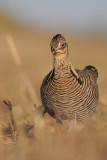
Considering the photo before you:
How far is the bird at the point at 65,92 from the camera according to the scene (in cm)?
426

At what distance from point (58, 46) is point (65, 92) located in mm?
508

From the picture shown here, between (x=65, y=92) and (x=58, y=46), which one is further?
(x=65, y=92)

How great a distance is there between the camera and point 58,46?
4.13 metres

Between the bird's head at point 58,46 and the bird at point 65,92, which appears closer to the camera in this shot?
the bird's head at point 58,46

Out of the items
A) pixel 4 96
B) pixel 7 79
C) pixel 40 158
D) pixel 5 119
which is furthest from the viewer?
pixel 7 79

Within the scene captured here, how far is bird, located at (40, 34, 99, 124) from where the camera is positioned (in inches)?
168

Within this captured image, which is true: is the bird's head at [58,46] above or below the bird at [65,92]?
above

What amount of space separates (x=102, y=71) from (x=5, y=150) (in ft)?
22.1

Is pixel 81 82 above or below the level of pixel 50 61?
above

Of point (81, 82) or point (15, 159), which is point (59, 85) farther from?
point (15, 159)

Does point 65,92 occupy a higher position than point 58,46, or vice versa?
point 58,46

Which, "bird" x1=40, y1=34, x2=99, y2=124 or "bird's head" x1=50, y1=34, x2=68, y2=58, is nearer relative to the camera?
"bird's head" x1=50, y1=34, x2=68, y2=58

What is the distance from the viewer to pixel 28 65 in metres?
11.4

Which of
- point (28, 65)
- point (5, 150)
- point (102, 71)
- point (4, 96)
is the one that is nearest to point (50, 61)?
point (28, 65)
